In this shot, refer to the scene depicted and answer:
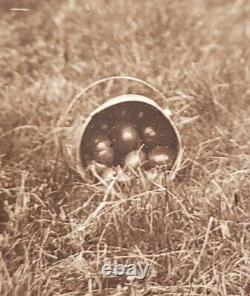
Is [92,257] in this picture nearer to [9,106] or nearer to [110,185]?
[110,185]

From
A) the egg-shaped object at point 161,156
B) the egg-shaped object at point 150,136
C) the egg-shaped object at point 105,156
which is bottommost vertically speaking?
the egg-shaped object at point 161,156

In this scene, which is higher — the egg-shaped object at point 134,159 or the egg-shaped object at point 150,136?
the egg-shaped object at point 150,136

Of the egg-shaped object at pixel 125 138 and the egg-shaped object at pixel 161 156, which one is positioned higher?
the egg-shaped object at pixel 125 138

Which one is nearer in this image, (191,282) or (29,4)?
(191,282)

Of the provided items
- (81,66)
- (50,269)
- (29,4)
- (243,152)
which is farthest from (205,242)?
(29,4)

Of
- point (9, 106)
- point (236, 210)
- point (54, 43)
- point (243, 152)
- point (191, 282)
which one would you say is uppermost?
point (54, 43)
